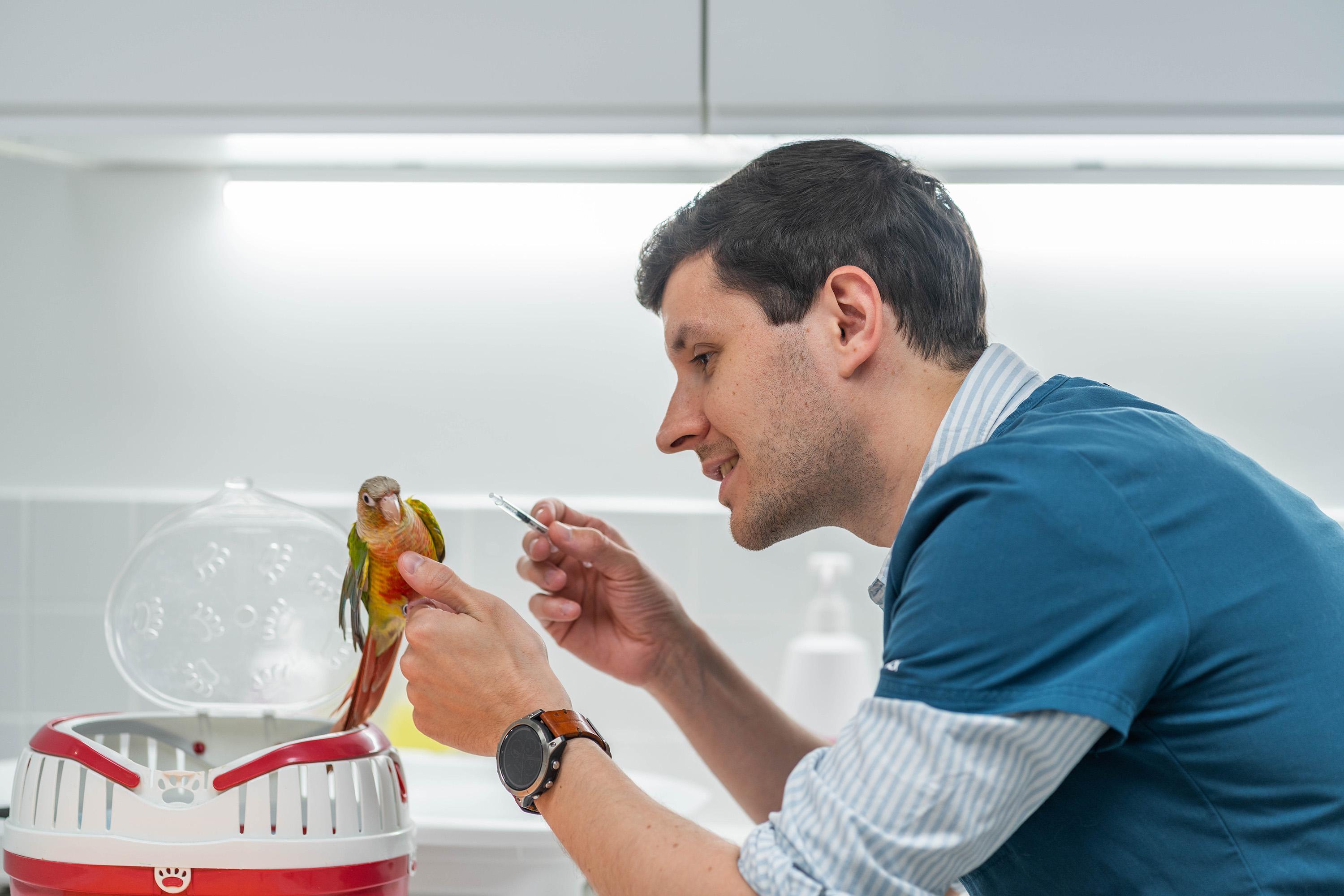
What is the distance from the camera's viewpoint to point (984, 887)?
77 centimetres

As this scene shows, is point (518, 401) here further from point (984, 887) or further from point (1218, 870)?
point (1218, 870)

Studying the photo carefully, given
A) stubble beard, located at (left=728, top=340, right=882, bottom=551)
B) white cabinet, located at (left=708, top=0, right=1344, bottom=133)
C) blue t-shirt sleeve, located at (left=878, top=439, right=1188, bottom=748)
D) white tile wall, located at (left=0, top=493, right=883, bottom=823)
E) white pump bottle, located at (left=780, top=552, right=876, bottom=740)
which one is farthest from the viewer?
white tile wall, located at (left=0, top=493, right=883, bottom=823)

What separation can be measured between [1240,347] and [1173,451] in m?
0.88

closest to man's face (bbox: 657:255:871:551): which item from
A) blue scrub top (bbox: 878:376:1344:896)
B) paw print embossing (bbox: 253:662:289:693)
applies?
blue scrub top (bbox: 878:376:1344:896)

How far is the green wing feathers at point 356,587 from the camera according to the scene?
2.62 ft

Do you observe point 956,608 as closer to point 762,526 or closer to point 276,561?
point 762,526

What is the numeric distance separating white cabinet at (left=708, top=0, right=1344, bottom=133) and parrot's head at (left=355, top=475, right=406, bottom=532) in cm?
50

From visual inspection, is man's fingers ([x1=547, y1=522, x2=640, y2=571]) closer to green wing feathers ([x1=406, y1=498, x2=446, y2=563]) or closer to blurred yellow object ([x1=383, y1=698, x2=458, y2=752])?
green wing feathers ([x1=406, y1=498, x2=446, y2=563])

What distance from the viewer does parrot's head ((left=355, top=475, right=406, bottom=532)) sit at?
0.74 m

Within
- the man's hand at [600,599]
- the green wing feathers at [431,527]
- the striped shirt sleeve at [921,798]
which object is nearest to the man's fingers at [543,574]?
the man's hand at [600,599]

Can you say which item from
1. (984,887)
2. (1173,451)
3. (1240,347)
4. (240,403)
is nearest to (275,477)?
(240,403)

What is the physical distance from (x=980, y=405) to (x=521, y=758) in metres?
0.42

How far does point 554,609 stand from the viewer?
3.36 feet

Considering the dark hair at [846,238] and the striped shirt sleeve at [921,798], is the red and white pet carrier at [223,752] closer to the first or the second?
the striped shirt sleeve at [921,798]
